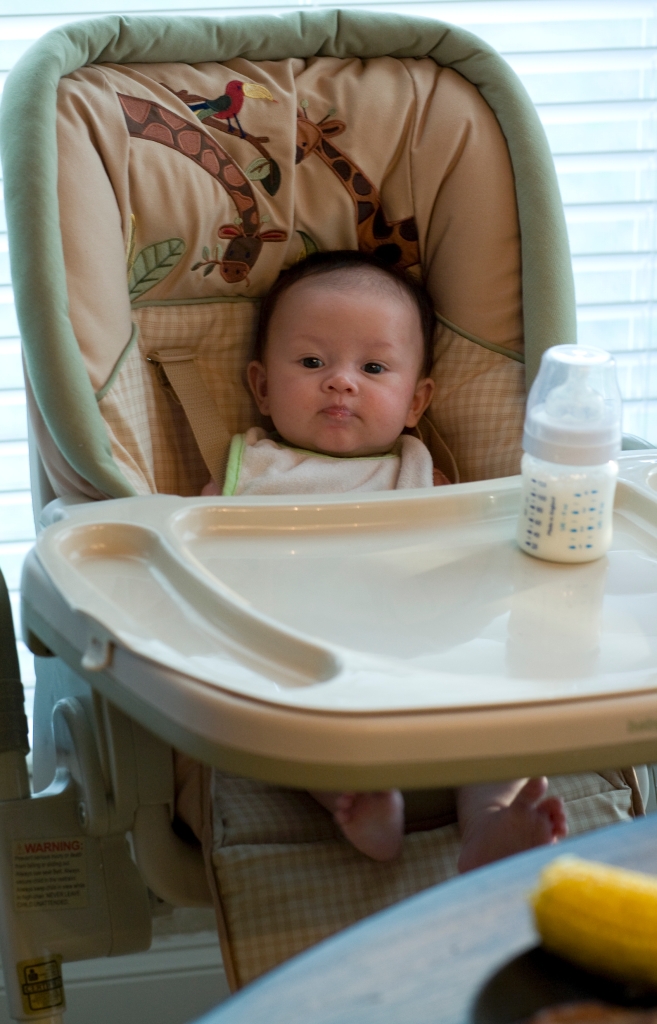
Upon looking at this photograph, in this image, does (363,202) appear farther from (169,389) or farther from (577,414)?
(577,414)

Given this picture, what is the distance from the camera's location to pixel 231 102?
4.24 feet

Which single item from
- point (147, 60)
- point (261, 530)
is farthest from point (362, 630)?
point (147, 60)

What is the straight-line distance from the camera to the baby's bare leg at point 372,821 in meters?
0.99

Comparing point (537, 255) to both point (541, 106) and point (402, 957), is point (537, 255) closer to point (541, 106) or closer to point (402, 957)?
point (541, 106)

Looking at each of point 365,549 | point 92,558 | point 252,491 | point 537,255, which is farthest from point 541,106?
point 92,558

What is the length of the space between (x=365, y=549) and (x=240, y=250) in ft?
1.63

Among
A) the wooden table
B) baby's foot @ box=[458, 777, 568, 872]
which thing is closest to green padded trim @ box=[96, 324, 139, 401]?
baby's foot @ box=[458, 777, 568, 872]

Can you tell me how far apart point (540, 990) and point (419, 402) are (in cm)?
102

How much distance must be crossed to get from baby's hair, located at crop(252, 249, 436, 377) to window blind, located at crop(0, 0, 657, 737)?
41 cm

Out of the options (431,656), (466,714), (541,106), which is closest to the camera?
(466,714)

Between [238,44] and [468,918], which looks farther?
[238,44]

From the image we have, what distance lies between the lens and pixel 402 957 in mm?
469

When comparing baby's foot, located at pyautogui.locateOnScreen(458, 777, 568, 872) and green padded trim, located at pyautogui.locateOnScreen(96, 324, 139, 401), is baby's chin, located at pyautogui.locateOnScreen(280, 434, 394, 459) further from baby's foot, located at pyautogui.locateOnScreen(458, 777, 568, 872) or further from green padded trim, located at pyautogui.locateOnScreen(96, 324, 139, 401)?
baby's foot, located at pyautogui.locateOnScreen(458, 777, 568, 872)

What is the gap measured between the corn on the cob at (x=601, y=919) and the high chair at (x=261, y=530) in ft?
0.82
